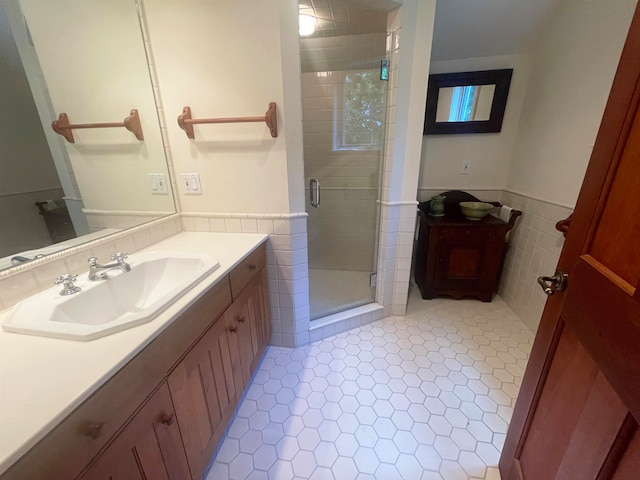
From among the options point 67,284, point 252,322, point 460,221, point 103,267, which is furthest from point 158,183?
point 460,221

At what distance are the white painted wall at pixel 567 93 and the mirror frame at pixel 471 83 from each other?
0.56 ft

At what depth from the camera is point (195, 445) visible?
0.95 m

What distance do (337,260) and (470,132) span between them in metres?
1.68

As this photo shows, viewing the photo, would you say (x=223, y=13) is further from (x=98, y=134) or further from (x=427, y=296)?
(x=427, y=296)

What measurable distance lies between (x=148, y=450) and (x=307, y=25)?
2260 millimetres

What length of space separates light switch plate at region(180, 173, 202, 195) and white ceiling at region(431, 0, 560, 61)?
6.49ft

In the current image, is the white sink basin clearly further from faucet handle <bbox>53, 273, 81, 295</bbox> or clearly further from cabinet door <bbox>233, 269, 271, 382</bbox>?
cabinet door <bbox>233, 269, 271, 382</bbox>

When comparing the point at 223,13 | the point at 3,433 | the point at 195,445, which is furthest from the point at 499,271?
the point at 3,433

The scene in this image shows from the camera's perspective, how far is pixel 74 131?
1.06m

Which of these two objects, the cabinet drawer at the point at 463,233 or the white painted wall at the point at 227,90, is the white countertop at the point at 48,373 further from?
the cabinet drawer at the point at 463,233

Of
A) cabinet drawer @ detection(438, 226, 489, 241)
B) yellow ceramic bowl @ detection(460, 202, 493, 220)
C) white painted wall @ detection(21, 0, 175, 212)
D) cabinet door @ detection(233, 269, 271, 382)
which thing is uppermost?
white painted wall @ detection(21, 0, 175, 212)

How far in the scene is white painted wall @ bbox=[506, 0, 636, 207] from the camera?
4.63ft

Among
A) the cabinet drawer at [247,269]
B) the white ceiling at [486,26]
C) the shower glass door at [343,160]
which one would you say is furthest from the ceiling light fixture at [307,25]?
the cabinet drawer at [247,269]

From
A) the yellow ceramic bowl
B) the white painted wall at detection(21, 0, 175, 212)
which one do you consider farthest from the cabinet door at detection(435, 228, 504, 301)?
the white painted wall at detection(21, 0, 175, 212)
